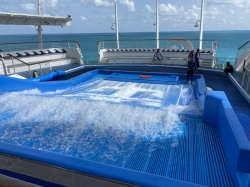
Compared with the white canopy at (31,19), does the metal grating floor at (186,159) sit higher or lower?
lower

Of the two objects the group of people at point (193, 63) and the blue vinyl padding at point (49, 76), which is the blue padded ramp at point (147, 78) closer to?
the group of people at point (193, 63)

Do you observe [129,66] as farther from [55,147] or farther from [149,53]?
[55,147]

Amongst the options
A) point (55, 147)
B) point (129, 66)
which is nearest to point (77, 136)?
point (55, 147)

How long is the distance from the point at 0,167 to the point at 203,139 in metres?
3.65

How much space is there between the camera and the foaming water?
4172mm

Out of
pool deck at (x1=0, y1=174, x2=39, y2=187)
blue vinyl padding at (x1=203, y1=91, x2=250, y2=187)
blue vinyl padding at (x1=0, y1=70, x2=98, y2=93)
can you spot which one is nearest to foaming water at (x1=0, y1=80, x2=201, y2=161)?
blue vinyl padding at (x1=0, y1=70, x2=98, y2=93)

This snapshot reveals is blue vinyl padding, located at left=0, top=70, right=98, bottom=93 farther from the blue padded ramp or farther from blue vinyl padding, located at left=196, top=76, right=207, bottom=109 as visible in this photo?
blue vinyl padding, located at left=196, top=76, right=207, bottom=109

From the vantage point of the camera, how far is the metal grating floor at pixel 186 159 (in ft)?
10.7

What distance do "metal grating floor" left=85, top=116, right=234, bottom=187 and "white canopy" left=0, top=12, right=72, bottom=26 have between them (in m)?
9.76

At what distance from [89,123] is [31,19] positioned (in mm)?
9424

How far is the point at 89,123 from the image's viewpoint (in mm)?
5070

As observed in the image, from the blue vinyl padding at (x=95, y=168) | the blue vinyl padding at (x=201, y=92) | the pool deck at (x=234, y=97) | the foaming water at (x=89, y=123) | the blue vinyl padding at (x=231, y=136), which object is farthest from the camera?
the blue vinyl padding at (x=201, y=92)

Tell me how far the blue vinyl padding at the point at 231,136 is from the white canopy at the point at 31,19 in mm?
10090

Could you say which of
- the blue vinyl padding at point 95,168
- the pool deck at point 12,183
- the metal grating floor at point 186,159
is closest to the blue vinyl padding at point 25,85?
the metal grating floor at point 186,159
